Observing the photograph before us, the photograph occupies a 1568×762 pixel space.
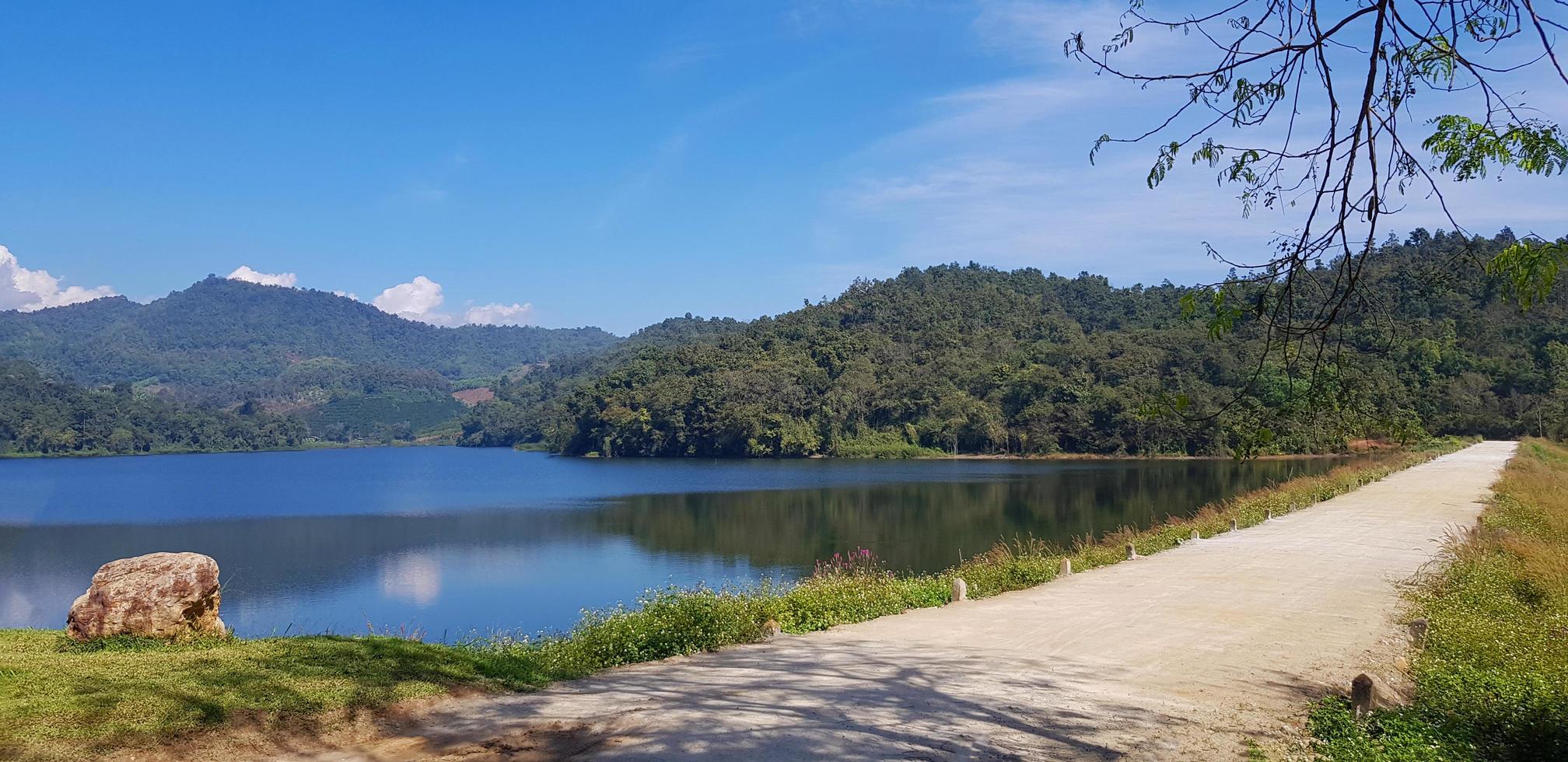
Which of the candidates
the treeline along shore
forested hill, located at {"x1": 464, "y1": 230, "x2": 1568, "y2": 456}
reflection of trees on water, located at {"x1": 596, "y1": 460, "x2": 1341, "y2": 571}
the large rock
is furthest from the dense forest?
the large rock

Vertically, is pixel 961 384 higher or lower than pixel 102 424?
higher

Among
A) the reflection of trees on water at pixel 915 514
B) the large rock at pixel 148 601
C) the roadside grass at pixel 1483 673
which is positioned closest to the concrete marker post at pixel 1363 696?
the roadside grass at pixel 1483 673

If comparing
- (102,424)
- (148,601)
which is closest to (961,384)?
(148,601)

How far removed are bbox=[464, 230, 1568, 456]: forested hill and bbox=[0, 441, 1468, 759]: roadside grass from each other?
3801 centimetres

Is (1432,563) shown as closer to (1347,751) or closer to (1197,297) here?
(1347,751)

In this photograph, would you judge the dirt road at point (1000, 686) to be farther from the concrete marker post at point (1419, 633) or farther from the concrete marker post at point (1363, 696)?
the concrete marker post at point (1363, 696)

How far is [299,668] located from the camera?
19.3 ft

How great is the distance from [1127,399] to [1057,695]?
63.8 metres

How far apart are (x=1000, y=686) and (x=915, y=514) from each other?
27.3 metres

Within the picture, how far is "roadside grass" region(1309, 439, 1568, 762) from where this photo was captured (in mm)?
5078

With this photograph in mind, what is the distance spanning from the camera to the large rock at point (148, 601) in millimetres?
6422

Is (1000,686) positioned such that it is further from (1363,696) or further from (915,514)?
(915,514)

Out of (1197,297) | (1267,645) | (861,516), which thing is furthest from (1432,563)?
(861,516)

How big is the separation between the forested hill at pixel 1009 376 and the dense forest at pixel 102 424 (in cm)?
4488
